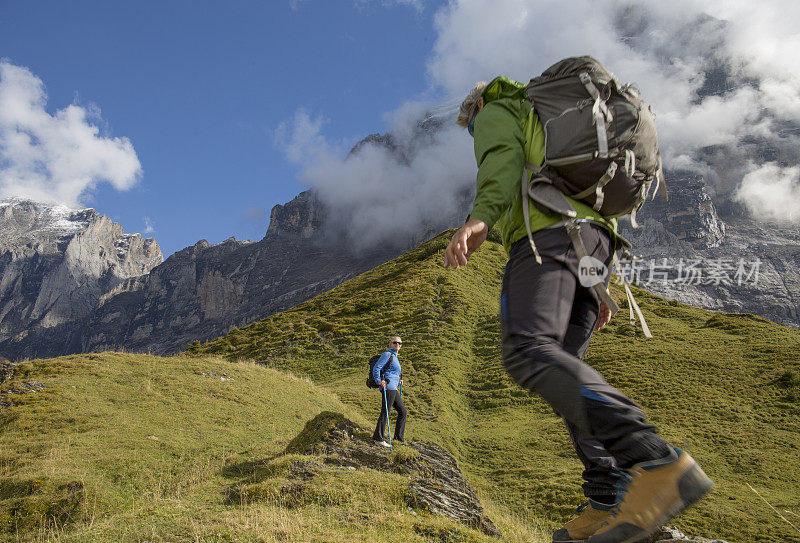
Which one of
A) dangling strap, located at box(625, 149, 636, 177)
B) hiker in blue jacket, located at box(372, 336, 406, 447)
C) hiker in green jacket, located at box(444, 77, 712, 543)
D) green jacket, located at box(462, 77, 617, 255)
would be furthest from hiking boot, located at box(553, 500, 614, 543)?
hiker in blue jacket, located at box(372, 336, 406, 447)

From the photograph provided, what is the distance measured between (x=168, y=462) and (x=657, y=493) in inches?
322

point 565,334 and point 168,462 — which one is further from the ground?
point 565,334

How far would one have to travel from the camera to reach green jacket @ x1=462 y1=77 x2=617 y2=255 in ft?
8.20

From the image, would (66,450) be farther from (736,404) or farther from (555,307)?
(736,404)

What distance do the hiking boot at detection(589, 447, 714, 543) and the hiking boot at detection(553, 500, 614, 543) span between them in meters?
0.40

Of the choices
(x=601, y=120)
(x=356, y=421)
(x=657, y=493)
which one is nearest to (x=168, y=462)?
(x=356, y=421)

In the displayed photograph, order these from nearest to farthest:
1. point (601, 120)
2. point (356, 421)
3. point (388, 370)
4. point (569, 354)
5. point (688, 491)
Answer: point (688, 491)
point (569, 354)
point (601, 120)
point (388, 370)
point (356, 421)

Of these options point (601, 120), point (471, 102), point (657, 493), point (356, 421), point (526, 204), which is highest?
point (471, 102)

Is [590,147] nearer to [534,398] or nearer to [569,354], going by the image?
[569,354]

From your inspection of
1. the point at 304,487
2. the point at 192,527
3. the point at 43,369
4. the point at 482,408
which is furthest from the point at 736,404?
the point at 43,369

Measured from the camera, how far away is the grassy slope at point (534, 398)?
10.3 m

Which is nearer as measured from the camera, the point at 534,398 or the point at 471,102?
the point at 471,102

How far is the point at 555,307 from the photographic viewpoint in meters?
2.32

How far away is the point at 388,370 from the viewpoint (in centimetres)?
1099
